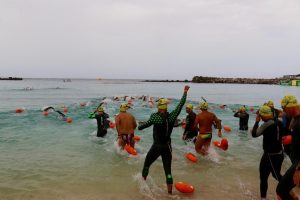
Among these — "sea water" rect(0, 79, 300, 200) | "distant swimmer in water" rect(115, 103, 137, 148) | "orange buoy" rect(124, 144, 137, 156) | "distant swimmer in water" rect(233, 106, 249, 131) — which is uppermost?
"distant swimmer in water" rect(115, 103, 137, 148)

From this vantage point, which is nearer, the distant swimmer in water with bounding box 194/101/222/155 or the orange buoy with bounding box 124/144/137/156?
the distant swimmer in water with bounding box 194/101/222/155

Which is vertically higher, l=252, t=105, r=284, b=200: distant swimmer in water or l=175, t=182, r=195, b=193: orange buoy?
l=252, t=105, r=284, b=200: distant swimmer in water

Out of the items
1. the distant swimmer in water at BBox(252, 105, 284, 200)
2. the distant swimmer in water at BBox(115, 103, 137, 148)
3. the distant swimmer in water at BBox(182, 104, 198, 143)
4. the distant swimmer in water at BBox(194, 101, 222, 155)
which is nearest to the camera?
the distant swimmer in water at BBox(252, 105, 284, 200)

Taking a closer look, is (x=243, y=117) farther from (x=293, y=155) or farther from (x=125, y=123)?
(x=293, y=155)

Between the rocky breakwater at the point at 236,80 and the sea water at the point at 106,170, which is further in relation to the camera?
the rocky breakwater at the point at 236,80

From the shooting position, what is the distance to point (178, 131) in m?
17.0

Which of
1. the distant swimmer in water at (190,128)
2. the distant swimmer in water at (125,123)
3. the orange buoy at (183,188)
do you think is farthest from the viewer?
the distant swimmer in water at (190,128)

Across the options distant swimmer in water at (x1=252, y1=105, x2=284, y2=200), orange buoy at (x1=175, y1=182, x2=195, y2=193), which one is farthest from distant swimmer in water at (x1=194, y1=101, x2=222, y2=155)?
distant swimmer in water at (x1=252, y1=105, x2=284, y2=200)

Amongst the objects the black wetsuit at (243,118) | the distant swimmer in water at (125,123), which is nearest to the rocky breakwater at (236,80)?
the black wetsuit at (243,118)

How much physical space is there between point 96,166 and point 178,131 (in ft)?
25.9

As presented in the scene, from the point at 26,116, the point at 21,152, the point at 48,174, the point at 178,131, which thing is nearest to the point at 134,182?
the point at 48,174

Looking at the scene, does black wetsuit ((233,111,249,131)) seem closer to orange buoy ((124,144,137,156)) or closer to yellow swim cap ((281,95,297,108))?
orange buoy ((124,144,137,156))

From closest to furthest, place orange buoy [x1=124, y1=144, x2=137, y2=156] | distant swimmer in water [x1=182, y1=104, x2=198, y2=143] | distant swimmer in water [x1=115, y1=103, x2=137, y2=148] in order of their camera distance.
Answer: distant swimmer in water [x1=115, y1=103, x2=137, y2=148] < orange buoy [x1=124, y1=144, x2=137, y2=156] < distant swimmer in water [x1=182, y1=104, x2=198, y2=143]

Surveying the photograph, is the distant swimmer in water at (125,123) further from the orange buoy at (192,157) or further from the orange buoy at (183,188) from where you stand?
the orange buoy at (183,188)
